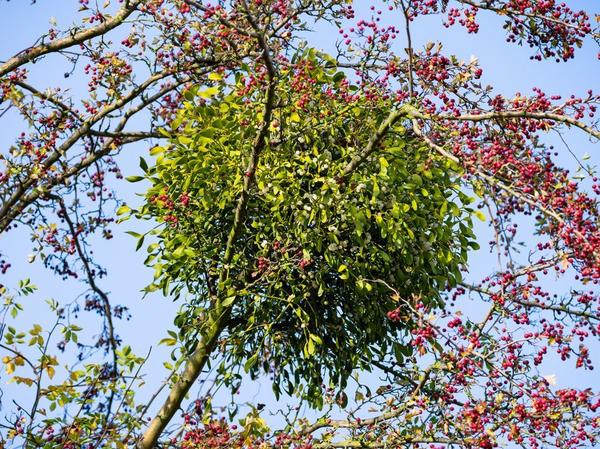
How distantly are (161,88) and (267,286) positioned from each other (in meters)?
2.31

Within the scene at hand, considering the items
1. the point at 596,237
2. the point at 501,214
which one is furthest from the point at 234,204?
the point at 596,237

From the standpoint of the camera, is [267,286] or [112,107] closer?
[267,286]

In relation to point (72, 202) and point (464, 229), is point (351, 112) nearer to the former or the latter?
point (464, 229)

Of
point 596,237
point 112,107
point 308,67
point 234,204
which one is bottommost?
point 596,237

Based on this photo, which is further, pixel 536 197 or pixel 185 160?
pixel 185 160

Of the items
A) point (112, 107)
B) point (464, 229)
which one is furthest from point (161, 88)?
point (464, 229)

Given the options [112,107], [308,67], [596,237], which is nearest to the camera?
[596,237]

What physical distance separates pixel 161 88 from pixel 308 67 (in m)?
1.94

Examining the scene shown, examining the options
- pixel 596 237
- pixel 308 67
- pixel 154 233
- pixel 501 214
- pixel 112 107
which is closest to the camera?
Answer: pixel 596 237

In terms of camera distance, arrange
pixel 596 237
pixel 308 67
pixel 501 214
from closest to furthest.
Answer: pixel 596 237
pixel 501 214
pixel 308 67

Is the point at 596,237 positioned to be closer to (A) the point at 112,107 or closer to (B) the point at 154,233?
(B) the point at 154,233

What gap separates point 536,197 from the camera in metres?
4.45

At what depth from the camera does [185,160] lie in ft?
21.1

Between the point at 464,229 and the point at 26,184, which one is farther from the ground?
the point at 26,184
